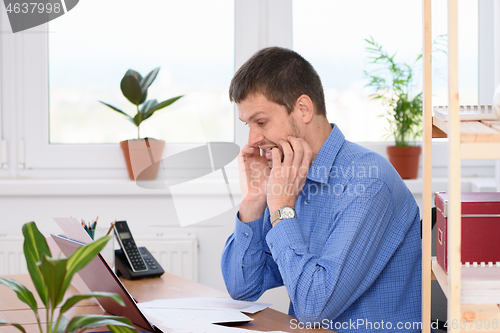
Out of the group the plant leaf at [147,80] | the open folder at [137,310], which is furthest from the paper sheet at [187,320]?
the plant leaf at [147,80]

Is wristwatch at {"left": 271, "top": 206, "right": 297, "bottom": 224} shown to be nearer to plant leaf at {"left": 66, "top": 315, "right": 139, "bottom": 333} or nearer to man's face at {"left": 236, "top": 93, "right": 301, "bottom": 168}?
man's face at {"left": 236, "top": 93, "right": 301, "bottom": 168}

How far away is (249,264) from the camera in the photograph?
1387mm

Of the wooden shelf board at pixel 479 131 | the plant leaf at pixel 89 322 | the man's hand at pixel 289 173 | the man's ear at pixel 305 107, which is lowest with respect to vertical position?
the plant leaf at pixel 89 322

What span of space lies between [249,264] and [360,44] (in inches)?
54.3

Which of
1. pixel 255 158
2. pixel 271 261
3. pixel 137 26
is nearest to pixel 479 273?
pixel 271 261

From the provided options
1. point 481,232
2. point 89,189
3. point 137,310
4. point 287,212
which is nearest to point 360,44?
point 287,212

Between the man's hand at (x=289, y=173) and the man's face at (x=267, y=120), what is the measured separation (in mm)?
30

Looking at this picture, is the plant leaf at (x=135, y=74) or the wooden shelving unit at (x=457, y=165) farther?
the plant leaf at (x=135, y=74)

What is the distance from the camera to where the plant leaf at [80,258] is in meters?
0.58

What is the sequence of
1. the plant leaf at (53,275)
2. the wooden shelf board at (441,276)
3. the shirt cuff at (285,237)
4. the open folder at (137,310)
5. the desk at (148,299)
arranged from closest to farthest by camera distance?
the plant leaf at (53,275), the wooden shelf board at (441,276), the open folder at (137,310), the desk at (148,299), the shirt cuff at (285,237)

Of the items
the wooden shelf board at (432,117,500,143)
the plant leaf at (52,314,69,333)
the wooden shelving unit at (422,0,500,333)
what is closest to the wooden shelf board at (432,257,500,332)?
the wooden shelving unit at (422,0,500,333)

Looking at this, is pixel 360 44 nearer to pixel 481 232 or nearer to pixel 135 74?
pixel 135 74

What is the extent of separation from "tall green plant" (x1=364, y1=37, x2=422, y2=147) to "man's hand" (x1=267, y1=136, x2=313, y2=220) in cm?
95

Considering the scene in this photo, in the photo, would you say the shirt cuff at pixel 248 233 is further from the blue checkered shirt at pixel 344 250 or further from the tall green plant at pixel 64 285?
the tall green plant at pixel 64 285
